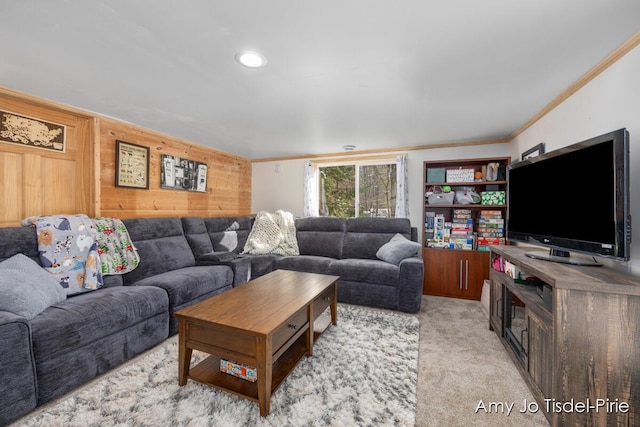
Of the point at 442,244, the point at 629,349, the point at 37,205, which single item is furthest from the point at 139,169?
the point at 629,349

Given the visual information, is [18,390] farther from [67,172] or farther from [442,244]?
[442,244]

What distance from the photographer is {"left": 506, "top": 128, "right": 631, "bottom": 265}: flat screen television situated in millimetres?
1327

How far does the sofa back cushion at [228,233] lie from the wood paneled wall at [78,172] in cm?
56

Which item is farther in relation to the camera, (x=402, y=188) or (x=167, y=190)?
(x=402, y=188)

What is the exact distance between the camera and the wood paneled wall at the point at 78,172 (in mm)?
2309

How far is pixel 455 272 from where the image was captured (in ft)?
11.4

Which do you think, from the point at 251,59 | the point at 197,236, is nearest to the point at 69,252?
the point at 197,236

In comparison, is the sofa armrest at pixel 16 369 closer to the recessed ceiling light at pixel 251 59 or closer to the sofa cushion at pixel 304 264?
the recessed ceiling light at pixel 251 59

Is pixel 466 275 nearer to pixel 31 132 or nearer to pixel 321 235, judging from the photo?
pixel 321 235

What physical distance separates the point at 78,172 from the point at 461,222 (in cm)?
457

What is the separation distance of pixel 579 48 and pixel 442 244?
→ 252 centimetres

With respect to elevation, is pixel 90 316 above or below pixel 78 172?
below

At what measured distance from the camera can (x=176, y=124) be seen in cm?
312

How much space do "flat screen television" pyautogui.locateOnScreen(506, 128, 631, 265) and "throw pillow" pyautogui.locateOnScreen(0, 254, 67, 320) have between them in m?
3.28
